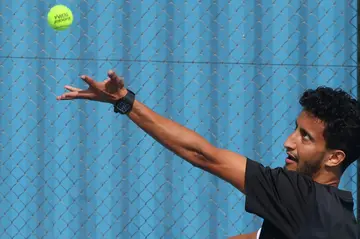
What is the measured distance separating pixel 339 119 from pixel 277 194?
387mm

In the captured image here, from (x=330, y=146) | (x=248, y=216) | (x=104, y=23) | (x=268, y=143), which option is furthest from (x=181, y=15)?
(x=330, y=146)

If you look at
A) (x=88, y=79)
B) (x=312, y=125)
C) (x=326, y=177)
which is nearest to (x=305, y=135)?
(x=312, y=125)

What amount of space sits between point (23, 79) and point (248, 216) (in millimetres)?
1877

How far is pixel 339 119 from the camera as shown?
259 centimetres

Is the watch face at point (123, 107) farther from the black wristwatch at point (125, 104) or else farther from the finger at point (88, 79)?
the finger at point (88, 79)

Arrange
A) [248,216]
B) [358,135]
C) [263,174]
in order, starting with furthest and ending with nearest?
[248,216], [358,135], [263,174]

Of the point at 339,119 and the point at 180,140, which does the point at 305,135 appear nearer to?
the point at 339,119

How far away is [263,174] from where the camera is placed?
2.44 meters

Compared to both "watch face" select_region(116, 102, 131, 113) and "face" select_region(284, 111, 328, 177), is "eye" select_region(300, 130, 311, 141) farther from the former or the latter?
"watch face" select_region(116, 102, 131, 113)

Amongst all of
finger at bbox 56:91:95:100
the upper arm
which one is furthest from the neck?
finger at bbox 56:91:95:100

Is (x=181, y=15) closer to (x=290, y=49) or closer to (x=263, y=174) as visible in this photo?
(x=290, y=49)

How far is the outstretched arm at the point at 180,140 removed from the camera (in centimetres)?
249

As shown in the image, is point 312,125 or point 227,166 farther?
point 312,125

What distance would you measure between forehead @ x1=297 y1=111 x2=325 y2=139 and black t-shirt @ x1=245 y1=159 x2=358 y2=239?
213 mm
